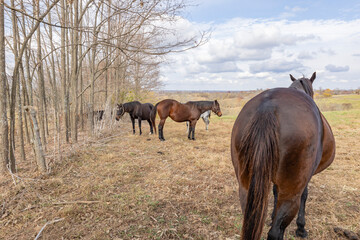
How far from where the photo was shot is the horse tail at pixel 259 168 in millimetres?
1581

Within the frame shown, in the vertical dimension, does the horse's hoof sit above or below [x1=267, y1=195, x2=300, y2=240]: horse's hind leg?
below

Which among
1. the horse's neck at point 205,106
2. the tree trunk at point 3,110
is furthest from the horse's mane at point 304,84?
the horse's neck at point 205,106

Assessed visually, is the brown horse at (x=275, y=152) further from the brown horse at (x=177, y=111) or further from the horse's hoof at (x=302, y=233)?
the brown horse at (x=177, y=111)

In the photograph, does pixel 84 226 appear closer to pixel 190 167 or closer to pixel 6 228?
pixel 6 228

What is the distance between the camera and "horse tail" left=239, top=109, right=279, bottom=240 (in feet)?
5.19

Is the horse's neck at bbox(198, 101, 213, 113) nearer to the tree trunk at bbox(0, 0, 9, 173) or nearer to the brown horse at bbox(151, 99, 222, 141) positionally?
the brown horse at bbox(151, 99, 222, 141)

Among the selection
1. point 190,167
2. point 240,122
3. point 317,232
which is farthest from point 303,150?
point 190,167

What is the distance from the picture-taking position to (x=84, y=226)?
2713 millimetres

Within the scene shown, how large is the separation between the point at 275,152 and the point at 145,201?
8.42 ft

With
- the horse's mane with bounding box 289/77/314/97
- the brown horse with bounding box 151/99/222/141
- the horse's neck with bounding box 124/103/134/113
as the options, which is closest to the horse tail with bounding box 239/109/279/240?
the horse's mane with bounding box 289/77/314/97

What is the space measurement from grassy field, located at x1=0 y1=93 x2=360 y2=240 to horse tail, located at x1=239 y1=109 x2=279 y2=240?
3.83ft

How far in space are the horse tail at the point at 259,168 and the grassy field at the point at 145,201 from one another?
1.17 meters

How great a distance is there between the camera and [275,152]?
163 cm

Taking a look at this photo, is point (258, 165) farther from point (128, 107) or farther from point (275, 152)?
point (128, 107)
